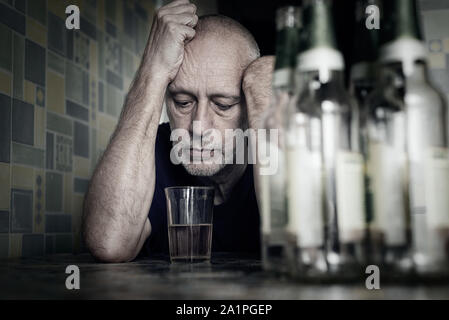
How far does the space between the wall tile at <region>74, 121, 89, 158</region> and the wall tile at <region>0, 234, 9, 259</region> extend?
1.57ft

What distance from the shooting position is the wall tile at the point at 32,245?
1.49m

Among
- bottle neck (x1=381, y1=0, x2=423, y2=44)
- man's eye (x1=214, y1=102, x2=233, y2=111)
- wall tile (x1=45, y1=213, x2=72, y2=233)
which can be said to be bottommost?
wall tile (x1=45, y1=213, x2=72, y2=233)

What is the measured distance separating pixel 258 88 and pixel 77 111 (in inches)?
29.4

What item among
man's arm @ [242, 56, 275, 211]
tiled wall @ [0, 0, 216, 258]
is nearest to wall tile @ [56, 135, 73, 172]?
tiled wall @ [0, 0, 216, 258]

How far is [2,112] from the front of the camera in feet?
4.49

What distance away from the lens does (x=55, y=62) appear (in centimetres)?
167

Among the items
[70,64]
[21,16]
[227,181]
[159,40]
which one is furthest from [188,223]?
[70,64]

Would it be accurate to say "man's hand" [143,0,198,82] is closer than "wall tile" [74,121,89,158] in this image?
Yes

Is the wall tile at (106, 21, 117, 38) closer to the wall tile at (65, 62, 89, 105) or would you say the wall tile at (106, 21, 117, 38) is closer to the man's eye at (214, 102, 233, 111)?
the wall tile at (65, 62, 89, 105)

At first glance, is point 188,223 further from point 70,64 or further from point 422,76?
point 70,64

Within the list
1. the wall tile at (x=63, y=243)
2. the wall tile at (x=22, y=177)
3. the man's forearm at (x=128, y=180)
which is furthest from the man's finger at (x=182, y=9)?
the wall tile at (x=63, y=243)

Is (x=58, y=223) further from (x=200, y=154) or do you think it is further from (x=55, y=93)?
(x=200, y=154)

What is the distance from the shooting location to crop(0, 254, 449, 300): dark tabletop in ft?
1.62

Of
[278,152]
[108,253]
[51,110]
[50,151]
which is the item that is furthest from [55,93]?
[278,152]
